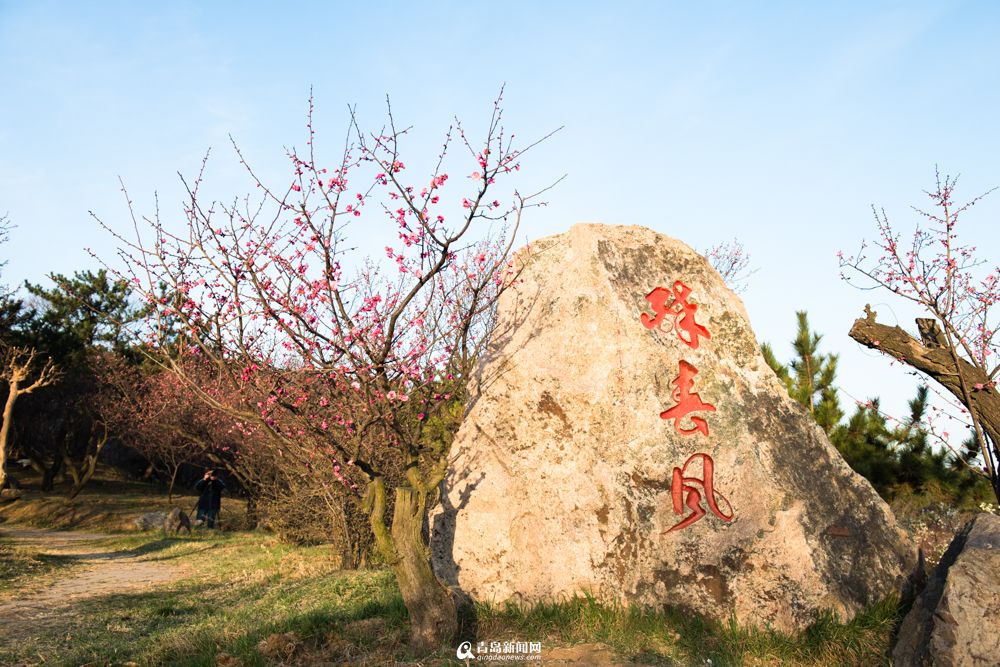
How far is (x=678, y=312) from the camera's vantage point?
6355mm

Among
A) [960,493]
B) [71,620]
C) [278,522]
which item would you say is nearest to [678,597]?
[71,620]

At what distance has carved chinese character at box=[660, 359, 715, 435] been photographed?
578 cm

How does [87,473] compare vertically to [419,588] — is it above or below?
above

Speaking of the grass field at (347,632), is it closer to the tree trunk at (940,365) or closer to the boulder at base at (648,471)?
the boulder at base at (648,471)

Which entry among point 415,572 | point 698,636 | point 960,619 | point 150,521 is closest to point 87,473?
point 150,521

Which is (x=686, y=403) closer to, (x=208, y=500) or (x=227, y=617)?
(x=227, y=617)

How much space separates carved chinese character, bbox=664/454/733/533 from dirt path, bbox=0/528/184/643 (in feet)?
22.4

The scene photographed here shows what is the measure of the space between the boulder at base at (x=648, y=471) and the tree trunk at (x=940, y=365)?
12.2 feet

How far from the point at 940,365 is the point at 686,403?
16.9 ft

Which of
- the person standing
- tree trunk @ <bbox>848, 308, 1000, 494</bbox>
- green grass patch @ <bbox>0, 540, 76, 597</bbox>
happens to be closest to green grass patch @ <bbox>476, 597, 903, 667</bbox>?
tree trunk @ <bbox>848, 308, 1000, 494</bbox>

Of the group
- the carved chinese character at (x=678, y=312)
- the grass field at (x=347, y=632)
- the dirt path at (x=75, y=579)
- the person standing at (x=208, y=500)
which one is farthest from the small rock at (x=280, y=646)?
the person standing at (x=208, y=500)

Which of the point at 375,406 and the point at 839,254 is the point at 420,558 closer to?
the point at 375,406

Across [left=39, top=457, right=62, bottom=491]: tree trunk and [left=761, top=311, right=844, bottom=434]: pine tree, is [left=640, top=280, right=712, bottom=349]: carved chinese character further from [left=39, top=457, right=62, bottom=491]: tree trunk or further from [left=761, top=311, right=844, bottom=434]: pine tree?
[left=39, top=457, right=62, bottom=491]: tree trunk

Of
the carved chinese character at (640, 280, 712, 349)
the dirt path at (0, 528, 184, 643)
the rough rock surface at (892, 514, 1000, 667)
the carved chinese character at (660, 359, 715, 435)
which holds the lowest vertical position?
the dirt path at (0, 528, 184, 643)
